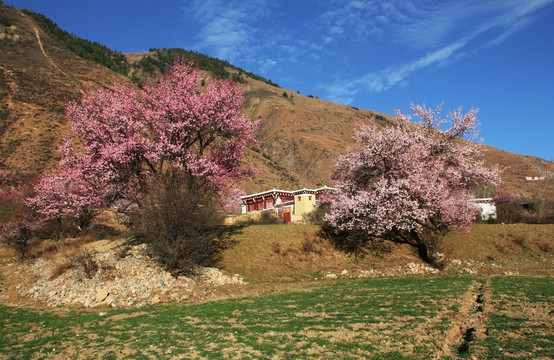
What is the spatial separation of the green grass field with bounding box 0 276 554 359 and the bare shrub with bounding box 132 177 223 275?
135 inches

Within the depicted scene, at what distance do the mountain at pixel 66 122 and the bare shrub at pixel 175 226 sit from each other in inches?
583

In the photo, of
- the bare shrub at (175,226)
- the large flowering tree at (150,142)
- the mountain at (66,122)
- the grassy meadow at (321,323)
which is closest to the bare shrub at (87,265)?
the bare shrub at (175,226)

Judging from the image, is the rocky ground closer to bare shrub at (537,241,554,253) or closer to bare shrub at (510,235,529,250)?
bare shrub at (510,235,529,250)

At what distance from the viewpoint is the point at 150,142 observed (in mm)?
20188

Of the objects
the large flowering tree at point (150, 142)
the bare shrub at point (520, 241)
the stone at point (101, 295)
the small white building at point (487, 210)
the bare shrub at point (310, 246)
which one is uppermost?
the large flowering tree at point (150, 142)

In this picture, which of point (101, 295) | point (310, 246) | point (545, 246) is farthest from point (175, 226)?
point (545, 246)

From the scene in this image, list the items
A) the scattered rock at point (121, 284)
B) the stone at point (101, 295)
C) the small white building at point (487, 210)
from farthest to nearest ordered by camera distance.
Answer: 1. the small white building at point (487, 210)
2. the scattered rock at point (121, 284)
3. the stone at point (101, 295)

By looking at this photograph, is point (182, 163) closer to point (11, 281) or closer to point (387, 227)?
point (11, 281)

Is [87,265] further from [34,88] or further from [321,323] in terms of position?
[34,88]

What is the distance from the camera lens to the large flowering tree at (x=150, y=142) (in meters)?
19.9

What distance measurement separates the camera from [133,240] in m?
23.0

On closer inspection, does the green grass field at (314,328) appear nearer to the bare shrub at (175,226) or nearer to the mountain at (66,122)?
the bare shrub at (175,226)

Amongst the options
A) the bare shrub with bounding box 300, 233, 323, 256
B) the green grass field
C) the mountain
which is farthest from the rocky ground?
the mountain

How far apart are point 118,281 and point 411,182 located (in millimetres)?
16495
